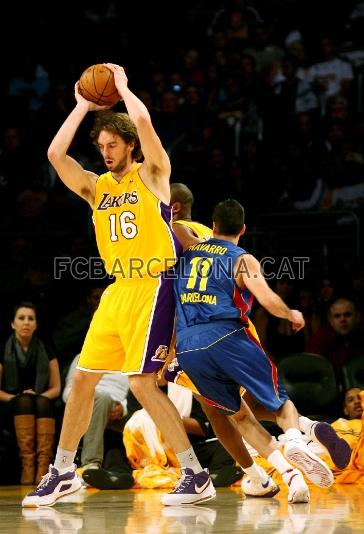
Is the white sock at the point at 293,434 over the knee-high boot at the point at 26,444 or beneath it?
over

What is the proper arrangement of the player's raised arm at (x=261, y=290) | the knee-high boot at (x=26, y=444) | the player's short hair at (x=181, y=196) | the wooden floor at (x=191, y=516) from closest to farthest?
the wooden floor at (x=191, y=516), the player's raised arm at (x=261, y=290), the player's short hair at (x=181, y=196), the knee-high boot at (x=26, y=444)

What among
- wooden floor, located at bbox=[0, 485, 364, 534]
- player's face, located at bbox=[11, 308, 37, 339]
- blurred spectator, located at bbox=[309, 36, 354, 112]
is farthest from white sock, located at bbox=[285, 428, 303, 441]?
blurred spectator, located at bbox=[309, 36, 354, 112]

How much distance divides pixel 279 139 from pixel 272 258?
1.87 m

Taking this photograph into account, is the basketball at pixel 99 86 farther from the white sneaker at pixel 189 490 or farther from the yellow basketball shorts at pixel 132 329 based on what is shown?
the white sneaker at pixel 189 490

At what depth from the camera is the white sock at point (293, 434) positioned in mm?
5383

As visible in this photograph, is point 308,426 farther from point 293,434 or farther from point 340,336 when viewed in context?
point 340,336

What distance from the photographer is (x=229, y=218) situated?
5879 millimetres

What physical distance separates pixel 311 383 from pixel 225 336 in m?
3.04

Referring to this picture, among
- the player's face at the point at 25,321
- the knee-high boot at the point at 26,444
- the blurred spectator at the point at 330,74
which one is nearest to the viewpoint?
the knee-high boot at the point at 26,444

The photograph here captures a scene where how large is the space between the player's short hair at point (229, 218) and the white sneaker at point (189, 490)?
1418 mm

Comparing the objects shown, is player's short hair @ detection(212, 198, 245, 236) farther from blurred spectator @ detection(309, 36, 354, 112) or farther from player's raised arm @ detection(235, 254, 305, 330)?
blurred spectator @ detection(309, 36, 354, 112)

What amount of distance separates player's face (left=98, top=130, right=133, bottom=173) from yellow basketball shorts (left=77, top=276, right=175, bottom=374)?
67 centimetres

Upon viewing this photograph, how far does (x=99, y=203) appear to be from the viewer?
569 cm

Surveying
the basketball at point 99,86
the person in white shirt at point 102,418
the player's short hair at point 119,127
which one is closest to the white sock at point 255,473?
the player's short hair at point 119,127
